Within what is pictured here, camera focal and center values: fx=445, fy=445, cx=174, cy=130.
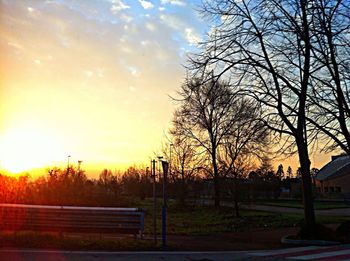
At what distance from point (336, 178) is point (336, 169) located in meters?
2.43

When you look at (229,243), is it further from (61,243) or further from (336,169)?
(336,169)

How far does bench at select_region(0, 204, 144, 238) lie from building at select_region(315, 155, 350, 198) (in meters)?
80.2

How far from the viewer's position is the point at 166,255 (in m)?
11.5

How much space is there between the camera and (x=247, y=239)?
1631 cm

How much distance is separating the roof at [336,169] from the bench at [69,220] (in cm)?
7998


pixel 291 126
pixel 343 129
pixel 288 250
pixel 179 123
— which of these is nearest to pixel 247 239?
pixel 288 250

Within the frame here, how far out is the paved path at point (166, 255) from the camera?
10680 millimetres

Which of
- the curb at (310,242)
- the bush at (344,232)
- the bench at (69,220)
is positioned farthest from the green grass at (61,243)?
the bush at (344,232)

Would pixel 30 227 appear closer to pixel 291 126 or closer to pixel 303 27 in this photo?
pixel 291 126

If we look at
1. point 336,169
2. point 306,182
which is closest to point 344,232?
point 306,182

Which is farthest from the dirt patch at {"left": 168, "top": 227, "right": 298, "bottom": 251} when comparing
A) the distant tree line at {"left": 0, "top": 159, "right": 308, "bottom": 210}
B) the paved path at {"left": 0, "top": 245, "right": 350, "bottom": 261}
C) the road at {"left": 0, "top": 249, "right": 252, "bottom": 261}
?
the distant tree line at {"left": 0, "top": 159, "right": 308, "bottom": 210}

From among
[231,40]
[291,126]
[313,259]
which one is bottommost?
[313,259]

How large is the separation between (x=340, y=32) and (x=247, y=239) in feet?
26.9

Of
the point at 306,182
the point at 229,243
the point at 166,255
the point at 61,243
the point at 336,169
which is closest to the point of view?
the point at 166,255
